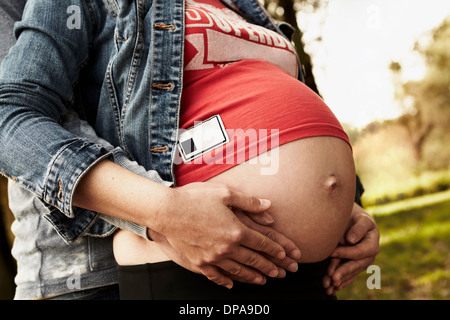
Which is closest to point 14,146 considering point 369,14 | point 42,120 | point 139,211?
point 42,120

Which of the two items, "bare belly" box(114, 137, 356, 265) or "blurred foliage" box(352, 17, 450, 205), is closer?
"bare belly" box(114, 137, 356, 265)

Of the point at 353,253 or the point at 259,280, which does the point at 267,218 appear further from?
the point at 353,253

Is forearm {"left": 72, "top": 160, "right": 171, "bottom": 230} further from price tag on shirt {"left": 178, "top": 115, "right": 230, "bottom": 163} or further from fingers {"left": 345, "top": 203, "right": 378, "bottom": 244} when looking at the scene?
fingers {"left": 345, "top": 203, "right": 378, "bottom": 244}

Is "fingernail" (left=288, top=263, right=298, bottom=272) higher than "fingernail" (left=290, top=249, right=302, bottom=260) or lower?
lower

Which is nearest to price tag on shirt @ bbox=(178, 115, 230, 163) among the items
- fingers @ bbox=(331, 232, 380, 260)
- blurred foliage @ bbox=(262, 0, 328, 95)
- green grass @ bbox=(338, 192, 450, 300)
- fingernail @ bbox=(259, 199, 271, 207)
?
fingernail @ bbox=(259, 199, 271, 207)

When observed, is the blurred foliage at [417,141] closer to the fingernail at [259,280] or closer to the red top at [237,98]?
the red top at [237,98]

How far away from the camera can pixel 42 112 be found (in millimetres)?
873

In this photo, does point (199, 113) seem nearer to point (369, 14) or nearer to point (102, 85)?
point (102, 85)

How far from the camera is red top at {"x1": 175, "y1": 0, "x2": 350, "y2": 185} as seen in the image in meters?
0.93

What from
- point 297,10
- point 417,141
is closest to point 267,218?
point 297,10

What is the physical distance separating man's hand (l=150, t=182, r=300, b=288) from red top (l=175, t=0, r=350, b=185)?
0.11 metres

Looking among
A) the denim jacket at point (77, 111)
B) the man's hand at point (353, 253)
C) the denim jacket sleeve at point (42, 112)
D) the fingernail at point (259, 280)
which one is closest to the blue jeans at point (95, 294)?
the denim jacket at point (77, 111)

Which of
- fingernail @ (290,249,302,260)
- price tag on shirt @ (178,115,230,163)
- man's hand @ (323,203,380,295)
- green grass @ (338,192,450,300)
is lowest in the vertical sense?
green grass @ (338,192,450,300)

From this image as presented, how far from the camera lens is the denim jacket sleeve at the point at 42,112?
809 mm
